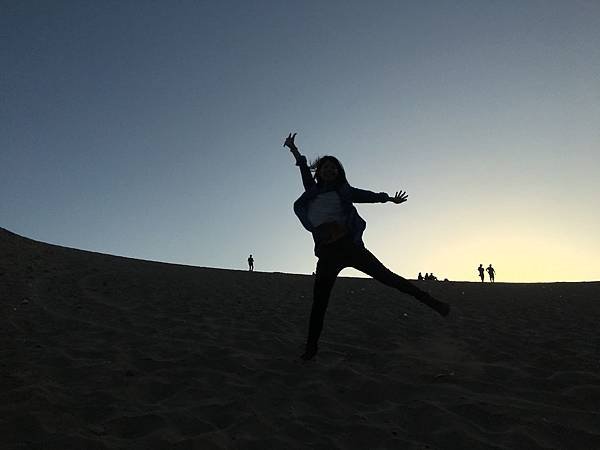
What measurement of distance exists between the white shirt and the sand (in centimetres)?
155

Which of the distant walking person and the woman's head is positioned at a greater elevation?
the woman's head

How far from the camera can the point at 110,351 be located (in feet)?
18.2

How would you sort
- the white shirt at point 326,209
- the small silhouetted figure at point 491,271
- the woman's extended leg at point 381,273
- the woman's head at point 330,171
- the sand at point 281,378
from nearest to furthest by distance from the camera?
1. the sand at point 281,378
2. the woman's extended leg at point 381,273
3. the white shirt at point 326,209
4. the woman's head at point 330,171
5. the small silhouetted figure at point 491,271

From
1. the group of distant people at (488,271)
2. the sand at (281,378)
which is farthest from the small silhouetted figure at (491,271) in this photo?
the sand at (281,378)

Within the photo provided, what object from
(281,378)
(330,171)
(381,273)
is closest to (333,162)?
(330,171)

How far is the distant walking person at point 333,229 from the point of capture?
197 inches

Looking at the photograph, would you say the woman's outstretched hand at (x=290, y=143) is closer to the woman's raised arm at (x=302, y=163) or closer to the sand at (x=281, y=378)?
the woman's raised arm at (x=302, y=163)

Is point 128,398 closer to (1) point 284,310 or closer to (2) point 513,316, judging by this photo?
(1) point 284,310

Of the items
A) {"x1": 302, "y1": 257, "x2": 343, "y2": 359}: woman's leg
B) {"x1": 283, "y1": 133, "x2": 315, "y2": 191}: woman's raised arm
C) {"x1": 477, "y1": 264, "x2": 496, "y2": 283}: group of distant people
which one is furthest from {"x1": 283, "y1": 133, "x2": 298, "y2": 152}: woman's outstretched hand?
{"x1": 477, "y1": 264, "x2": 496, "y2": 283}: group of distant people

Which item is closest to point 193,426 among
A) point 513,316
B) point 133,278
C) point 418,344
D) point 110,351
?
point 110,351

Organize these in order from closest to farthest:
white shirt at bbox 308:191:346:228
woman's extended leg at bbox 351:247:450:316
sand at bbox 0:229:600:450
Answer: sand at bbox 0:229:600:450 → woman's extended leg at bbox 351:247:450:316 → white shirt at bbox 308:191:346:228

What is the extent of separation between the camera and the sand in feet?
11.1

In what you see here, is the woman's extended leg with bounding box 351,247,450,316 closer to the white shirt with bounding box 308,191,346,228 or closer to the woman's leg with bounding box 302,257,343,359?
the woman's leg with bounding box 302,257,343,359

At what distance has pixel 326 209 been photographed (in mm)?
5109
